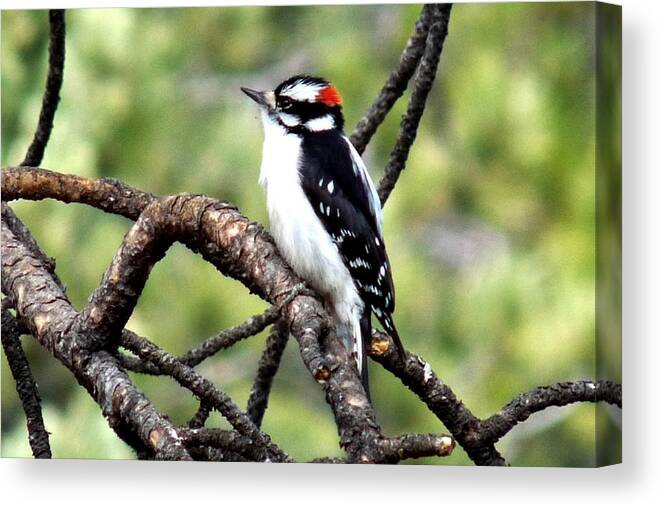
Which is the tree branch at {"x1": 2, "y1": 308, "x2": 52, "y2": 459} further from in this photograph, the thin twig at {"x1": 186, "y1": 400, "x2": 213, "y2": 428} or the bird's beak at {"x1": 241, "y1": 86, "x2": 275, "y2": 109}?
the bird's beak at {"x1": 241, "y1": 86, "x2": 275, "y2": 109}

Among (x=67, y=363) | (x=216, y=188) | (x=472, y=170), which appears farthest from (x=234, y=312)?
(x=472, y=170)

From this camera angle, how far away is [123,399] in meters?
2.65

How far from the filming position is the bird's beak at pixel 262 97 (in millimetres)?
3133

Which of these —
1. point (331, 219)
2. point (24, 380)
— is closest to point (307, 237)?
point (331, 219)

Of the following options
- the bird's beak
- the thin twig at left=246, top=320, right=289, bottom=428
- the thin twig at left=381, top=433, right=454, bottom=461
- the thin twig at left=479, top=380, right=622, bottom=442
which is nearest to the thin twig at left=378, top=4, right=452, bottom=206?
the bird's beak

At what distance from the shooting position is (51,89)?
322cm

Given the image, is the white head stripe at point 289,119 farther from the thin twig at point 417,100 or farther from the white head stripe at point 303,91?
the thin twig at point 417,100

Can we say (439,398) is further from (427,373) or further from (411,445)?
(411,445)

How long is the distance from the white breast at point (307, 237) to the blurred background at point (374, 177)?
0.35ft

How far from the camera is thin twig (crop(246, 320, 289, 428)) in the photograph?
123 inches

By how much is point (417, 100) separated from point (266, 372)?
2.84ft

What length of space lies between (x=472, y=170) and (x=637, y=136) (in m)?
0.45

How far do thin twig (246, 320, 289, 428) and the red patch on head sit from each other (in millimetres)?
636

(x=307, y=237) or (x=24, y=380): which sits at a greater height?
(x=307, y=237)
